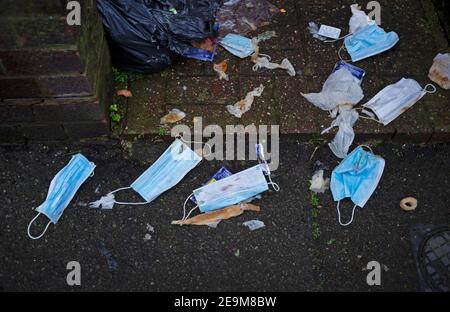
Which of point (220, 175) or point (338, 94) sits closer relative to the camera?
point (220, 175)

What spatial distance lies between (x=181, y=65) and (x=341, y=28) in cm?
136

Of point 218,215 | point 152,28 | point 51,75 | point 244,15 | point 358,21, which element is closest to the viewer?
point 51,75

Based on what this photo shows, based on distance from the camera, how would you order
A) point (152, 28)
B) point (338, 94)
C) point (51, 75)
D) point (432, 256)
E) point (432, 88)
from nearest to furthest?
point (51, 75)
point (432, 256)
point (152, 28)
point (338, 94)
point (432, 88)

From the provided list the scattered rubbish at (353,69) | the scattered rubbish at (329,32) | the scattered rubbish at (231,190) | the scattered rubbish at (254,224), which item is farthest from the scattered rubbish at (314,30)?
the scattered rubbish at (254,224)

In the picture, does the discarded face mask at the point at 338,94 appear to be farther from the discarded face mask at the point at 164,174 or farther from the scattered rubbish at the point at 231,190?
the discarded face mask at the point at 164,174

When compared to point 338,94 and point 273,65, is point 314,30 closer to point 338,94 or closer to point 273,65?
point 273,65

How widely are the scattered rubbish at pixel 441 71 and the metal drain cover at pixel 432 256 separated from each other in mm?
1158

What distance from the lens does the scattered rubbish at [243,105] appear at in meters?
3.30

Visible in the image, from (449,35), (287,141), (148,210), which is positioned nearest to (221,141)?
(287,141)

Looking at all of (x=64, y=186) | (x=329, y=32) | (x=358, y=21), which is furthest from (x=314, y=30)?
(x=64, y=186)

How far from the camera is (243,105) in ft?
10.9

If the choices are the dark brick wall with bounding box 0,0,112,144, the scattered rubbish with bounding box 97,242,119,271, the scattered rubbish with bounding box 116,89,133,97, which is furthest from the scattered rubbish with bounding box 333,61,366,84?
the scattered rubbish with bounding box 97,242,119,271

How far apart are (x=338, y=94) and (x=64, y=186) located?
2010mm

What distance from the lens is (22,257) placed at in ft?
9.14
